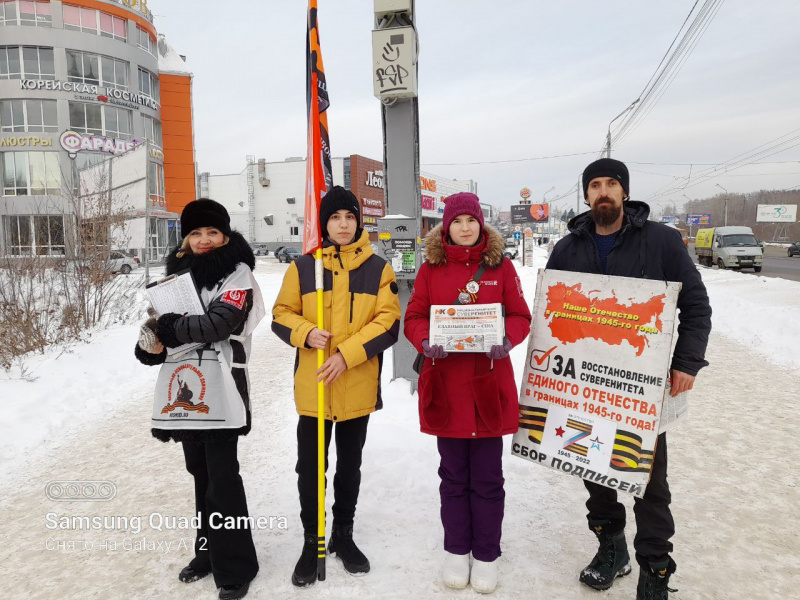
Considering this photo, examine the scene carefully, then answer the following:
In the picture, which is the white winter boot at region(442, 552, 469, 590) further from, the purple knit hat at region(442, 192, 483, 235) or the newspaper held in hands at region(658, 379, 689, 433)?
the purple knit hat at region(442, 192, 483, 235)

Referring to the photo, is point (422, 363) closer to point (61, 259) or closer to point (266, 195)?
point (61, 259)

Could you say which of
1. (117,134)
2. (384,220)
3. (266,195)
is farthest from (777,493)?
(266,195)

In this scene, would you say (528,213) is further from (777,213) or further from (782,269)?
(777,213)

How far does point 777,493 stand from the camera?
3707 mm

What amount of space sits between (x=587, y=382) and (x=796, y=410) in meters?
4.49

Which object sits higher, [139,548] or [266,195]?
[266,195]

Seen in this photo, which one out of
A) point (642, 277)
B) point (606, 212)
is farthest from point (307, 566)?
point (606, 212)

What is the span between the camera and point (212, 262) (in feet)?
8.70

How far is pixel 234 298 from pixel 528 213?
4759 centimetres

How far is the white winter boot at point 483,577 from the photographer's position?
2.62 meters

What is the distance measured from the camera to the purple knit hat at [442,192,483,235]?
2.72 metres

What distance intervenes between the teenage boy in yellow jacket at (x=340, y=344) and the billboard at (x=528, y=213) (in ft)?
149

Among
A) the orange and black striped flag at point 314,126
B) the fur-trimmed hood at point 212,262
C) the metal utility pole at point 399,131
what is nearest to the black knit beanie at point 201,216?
the fur-trimmed hood at point 212,262

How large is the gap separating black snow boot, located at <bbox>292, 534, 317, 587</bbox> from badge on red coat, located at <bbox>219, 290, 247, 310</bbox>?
53.3 inches
